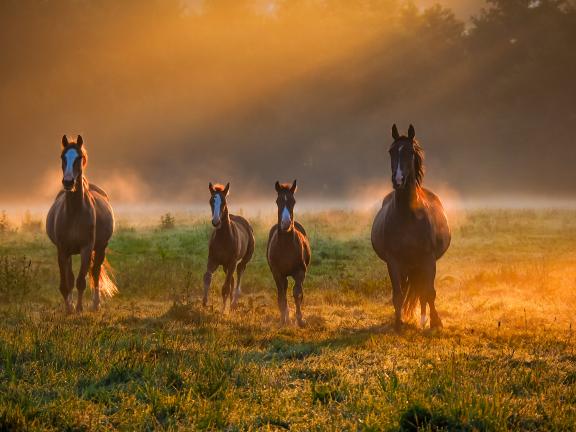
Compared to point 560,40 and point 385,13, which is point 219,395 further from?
point 385,13

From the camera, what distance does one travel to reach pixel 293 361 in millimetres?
7227

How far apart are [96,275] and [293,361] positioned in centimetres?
716

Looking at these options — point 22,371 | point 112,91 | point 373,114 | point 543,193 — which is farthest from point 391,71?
point 22,371

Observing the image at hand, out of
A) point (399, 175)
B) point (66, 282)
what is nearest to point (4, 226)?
point (66, 282)

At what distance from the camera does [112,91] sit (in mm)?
61438

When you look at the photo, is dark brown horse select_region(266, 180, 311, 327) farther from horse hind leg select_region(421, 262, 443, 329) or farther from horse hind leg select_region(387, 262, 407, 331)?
horse hind leg select_region(421, 262, 443, 329)

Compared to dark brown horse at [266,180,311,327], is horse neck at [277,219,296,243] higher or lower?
higher

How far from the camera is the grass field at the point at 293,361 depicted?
4.85 metres

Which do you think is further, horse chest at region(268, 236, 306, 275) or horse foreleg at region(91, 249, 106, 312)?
horse foreleg at region(91, 249, 106, 312)

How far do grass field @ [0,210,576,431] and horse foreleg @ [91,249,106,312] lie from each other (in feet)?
1.79

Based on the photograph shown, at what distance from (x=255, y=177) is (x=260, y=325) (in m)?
49.3

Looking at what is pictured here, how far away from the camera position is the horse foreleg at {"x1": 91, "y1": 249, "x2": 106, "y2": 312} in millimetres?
12467

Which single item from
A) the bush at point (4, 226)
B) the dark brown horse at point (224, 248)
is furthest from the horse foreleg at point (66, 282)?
the bush at point (4, 226)

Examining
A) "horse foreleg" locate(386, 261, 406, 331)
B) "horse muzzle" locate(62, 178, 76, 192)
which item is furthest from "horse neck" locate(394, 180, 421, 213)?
"horse muzzle" locate(62, 178, 76, 192)
